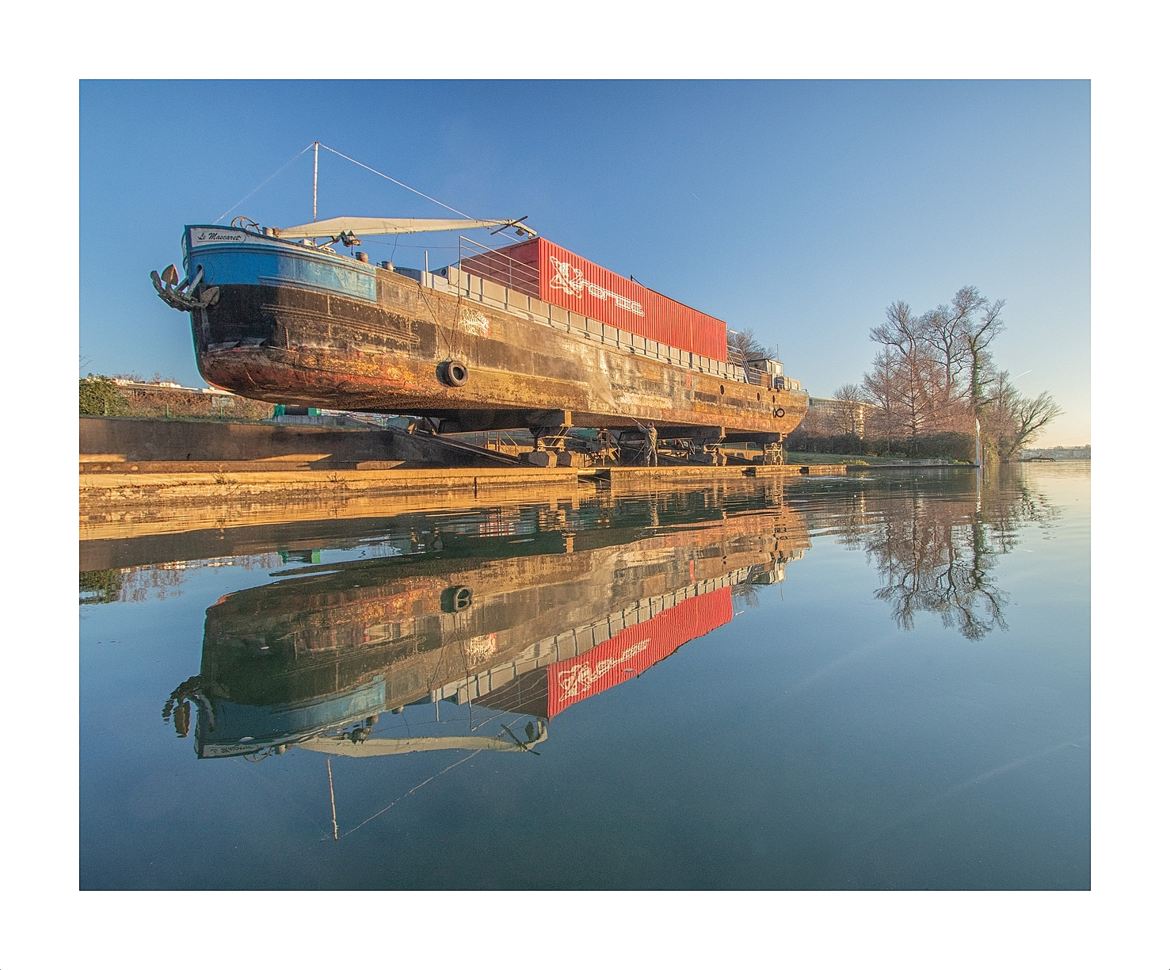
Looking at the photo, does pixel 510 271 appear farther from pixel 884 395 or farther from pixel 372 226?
pixel 884 395

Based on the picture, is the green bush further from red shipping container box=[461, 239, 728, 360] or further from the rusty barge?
red shipping container box=[461, 239, 728, 360]

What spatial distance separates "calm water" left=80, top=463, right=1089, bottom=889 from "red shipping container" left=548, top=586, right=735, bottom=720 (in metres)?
0.02

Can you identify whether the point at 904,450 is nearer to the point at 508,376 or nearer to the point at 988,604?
the point at 508,376

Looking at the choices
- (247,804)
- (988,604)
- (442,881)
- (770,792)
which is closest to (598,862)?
(442,881)

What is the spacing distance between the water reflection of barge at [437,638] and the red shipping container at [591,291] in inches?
440

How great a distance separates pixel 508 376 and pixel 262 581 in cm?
863

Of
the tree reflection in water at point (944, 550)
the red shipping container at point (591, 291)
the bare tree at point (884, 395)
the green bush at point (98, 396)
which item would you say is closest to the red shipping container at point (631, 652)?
the tree reflection in water at point (944, 550)

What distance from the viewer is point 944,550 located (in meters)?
4.61

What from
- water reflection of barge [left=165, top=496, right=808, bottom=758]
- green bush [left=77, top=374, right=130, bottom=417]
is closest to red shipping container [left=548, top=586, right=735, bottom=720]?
water reflection of barge [left=165, top=496, right=808, bottom=758]

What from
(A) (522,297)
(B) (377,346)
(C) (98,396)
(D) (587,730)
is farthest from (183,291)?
(D) (587,730)

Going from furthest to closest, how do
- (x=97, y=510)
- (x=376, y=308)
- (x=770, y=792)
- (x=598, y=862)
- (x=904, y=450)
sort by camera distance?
(x=904, y=450)
(x=376, y=308)
(x=97, y=510)
(x=770, y=792)
(x=598, y=862)

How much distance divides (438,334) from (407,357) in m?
0.88

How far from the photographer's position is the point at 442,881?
1271 millimetres

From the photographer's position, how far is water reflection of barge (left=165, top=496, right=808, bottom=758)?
1.87 metres
